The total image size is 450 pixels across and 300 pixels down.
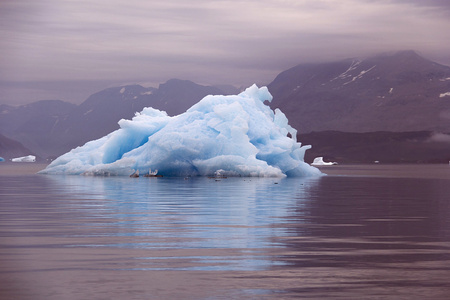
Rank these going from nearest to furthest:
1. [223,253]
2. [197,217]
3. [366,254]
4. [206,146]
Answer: [223,253] → [366,254] → [197,217] → [206,146]

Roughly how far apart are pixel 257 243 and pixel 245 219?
5.66 metres

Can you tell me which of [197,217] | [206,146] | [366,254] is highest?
[206,146]

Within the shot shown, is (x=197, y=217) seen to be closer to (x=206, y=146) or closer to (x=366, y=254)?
(x=366, y=254)

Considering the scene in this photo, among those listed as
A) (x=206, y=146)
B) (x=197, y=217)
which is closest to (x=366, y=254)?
(x=197, y=217)

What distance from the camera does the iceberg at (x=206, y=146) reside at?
5384cm

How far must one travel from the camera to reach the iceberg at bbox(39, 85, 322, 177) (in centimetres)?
5384

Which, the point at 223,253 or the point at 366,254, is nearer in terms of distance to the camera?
the point at 223,253

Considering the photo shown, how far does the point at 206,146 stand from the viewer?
177 feet

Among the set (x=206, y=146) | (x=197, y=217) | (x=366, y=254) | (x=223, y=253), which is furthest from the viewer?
(x=206, y=146)

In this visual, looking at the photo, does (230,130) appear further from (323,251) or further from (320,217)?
(323,251)

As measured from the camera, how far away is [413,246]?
48.1ft

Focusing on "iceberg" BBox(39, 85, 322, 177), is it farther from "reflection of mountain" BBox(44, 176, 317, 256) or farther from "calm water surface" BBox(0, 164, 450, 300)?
"calm water surface" BBox(0, 164, 450, 300)

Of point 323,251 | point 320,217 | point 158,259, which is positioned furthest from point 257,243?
point 320,217

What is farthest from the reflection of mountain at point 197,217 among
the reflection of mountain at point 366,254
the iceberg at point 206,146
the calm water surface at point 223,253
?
the iceberg at point 206,146
